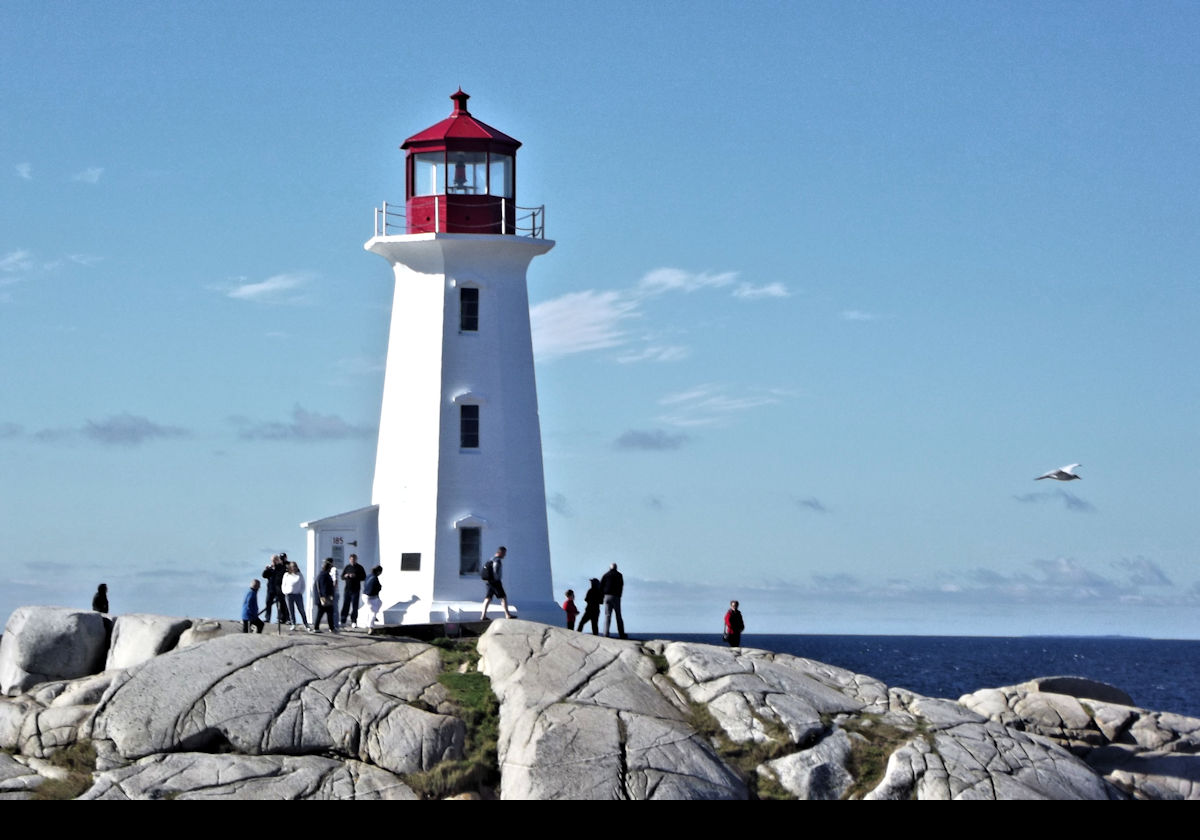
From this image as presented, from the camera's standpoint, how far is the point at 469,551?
35.2 meters

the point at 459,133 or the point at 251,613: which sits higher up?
the point at 459,133

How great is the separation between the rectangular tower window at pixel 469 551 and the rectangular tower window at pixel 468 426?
7.01 ft

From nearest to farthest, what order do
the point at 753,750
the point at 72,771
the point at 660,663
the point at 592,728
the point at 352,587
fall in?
the point at 72,771, the point at 592,728, the point at 753,750, the point at 660,663, the point at 352,587

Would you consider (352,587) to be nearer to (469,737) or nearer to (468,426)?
(468,426)

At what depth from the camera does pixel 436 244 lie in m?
35.5

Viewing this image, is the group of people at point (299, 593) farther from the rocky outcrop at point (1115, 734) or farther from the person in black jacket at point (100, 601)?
the rocky outcrop at point (1115, 734)

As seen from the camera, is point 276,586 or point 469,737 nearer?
point 469,737

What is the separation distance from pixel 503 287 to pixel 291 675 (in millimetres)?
13139

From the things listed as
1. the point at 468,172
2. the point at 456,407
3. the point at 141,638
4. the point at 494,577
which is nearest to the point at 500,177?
the point at 468,172

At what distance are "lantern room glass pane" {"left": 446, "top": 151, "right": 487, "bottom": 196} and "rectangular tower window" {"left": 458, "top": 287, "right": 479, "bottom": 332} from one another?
2585mm

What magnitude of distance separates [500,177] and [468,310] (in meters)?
3.51

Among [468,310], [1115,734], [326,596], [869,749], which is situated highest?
[468,310]

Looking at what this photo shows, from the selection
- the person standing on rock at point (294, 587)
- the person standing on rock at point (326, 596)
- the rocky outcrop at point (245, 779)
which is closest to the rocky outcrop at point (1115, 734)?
the person standing on rock at point (326, 596)
